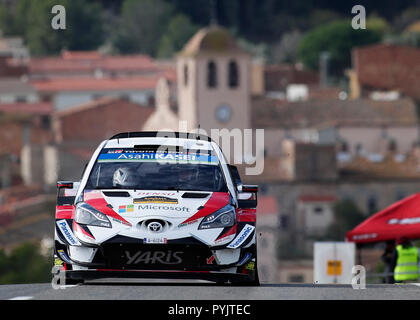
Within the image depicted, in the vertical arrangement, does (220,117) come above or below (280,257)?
above

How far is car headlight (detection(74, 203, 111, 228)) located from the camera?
1314 cm

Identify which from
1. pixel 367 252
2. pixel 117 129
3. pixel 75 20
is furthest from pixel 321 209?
pixel 75 20

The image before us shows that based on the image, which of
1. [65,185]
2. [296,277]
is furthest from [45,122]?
[65,185]

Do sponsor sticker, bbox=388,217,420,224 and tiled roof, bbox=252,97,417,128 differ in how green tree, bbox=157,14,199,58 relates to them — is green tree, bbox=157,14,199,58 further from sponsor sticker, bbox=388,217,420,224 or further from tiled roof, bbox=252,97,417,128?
sponsor sticker, bbox=388,217,420,224

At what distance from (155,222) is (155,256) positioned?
294 millimetres

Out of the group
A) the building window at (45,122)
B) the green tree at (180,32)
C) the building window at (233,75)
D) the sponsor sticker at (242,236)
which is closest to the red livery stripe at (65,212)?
the sponsor sticker at (242,236)

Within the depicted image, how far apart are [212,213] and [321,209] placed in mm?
92135

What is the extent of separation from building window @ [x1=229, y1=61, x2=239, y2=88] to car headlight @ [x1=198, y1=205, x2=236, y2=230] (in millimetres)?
115972

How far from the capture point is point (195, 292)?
41.5 ft

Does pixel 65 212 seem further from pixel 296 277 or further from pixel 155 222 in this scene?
pixel 296 277

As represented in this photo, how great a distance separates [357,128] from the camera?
127062 millimetres

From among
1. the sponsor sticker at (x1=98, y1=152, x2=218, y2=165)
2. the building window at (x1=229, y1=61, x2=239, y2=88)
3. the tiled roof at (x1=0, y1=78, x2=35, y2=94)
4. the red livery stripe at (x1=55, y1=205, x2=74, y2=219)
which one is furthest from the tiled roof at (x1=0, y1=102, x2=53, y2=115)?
the red livery stripe at (x1=55, y1=205, x2=74, y2=219)

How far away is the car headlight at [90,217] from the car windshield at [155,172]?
0.42 meters

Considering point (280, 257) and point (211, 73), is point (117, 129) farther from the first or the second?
point (280, 257)
